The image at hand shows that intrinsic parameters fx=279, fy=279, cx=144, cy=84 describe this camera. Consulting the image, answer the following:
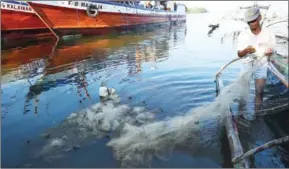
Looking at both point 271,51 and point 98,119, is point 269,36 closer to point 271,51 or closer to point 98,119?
point 271,51

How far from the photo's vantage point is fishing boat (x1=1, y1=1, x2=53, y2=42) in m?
19.4

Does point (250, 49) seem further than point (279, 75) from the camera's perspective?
No

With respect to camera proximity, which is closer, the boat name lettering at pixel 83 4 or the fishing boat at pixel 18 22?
the fishing boat at pixel 18 22

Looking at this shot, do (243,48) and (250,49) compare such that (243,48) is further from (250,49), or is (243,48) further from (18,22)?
(18,22)

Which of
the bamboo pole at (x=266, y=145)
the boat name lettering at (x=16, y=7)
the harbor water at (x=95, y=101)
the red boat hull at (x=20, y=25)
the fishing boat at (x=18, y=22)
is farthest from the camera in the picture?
the red boat hull at (x=20, y=25)

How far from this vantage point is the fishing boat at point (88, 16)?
805 inches

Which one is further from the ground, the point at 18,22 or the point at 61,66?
the point at 18,22

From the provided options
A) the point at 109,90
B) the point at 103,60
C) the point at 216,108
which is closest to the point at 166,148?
the point at 216,108

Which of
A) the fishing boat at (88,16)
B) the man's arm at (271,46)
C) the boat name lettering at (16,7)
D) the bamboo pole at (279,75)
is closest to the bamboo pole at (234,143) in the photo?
the bamboo pole at (279,75)

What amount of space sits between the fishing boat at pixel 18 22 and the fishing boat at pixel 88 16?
4.65 ft

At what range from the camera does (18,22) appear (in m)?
20.3

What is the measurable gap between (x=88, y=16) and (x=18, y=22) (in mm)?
5315

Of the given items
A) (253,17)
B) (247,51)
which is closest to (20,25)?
(247,51)

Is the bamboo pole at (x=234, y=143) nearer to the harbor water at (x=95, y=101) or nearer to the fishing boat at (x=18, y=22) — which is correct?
the harbor water at (x=95, y=101)
